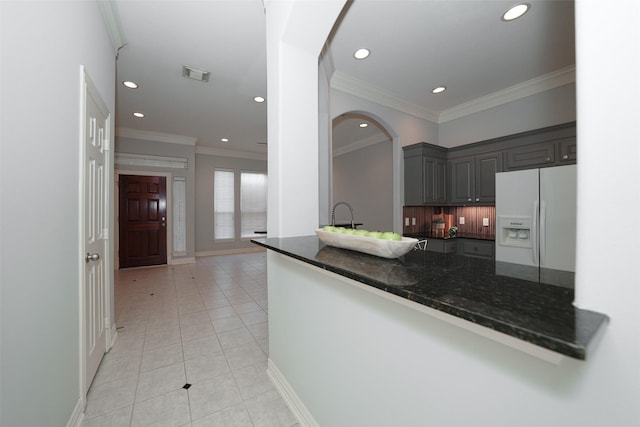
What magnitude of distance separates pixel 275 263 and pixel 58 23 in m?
1.85

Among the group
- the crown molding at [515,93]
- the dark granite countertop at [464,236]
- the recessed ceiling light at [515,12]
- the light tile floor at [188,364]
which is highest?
the recessed ceiling light at [515,12]

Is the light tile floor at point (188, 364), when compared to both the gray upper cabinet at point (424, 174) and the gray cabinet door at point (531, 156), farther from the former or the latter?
the gray cabinet door at point (531, 156)

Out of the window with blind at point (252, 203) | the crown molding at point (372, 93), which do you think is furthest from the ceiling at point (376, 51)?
the window with blind at point (252, 203)

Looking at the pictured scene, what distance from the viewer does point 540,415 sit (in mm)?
574

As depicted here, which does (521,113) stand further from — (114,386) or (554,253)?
(114,386)

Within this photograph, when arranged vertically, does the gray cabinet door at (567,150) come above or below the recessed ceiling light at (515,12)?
below

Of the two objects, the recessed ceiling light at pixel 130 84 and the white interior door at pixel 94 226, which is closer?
the white interior door at pixel 94 226

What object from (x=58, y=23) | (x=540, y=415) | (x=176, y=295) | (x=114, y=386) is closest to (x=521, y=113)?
(x=540, y=415)

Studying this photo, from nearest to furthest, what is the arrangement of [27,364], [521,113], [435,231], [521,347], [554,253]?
[521,347] → [27,364] → [554,253] → [521,113] → [435,231]

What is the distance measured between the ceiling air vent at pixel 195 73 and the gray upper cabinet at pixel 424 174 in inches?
121

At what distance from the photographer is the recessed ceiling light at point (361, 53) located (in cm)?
274

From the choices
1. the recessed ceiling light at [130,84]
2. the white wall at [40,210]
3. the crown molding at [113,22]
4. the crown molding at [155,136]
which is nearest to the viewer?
the white wall at [40,210]

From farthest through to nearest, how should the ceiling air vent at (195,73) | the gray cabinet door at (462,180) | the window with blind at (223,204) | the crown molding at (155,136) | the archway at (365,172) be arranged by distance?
the window with blind at (223,204)
the archway at (365,172)
the crown molding at (155,136)
the gray cabinet door at (462,180)
the ceiling air vent at (195,73)

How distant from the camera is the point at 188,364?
2219 mm
